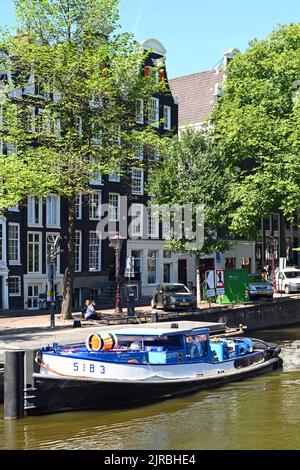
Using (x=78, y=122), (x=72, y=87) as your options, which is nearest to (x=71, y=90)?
(x=72, y=87)

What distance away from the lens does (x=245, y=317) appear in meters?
40.0

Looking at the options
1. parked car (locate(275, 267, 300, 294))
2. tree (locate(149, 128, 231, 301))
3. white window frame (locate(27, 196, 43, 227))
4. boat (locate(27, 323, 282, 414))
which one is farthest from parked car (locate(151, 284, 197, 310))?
boat (locate(27, 323, 282, 414))

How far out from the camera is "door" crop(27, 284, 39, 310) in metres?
42.3

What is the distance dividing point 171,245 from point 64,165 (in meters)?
11.8

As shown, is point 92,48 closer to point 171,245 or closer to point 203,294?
point 171,245

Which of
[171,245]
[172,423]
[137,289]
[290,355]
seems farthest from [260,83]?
[172,423]

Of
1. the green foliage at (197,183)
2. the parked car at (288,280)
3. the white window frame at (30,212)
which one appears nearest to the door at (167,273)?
the parked car at (288,280)

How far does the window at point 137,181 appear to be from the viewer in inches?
1981

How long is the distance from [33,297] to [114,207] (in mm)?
9874

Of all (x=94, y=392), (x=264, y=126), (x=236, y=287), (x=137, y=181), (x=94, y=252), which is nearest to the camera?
(x=94, y=392)

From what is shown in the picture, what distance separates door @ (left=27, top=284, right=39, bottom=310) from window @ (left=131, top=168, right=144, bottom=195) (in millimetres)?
11486

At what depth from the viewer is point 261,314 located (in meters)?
41.3

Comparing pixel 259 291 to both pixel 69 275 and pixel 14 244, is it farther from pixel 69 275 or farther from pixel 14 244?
pixel 14 244
